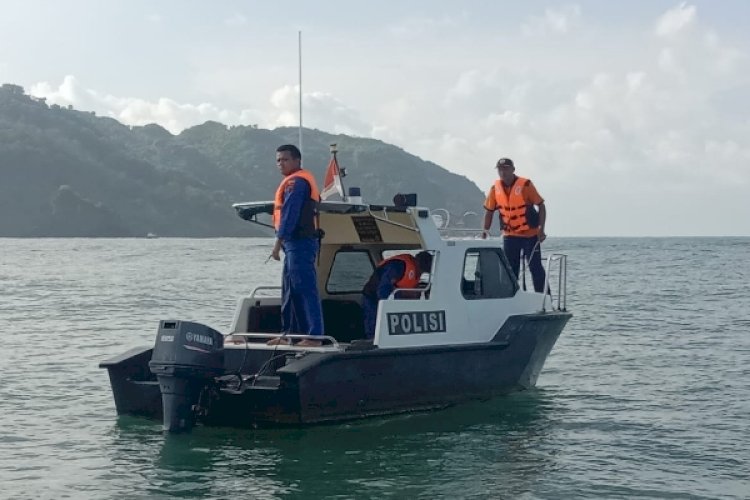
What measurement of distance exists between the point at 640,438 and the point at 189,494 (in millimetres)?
4757

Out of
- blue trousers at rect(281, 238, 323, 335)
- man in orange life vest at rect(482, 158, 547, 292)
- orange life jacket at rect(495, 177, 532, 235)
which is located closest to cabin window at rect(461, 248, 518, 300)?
man in orange life vest at rect(482, 158, 547, 292)

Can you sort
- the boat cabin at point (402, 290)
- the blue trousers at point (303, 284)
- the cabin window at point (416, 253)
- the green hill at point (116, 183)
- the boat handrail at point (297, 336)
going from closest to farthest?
the boat handrail at point (297, 336) → the blue trousers at point (303, 284) → the boat cabin at point (402, 290) → the cabin window at point (416, 253) → the green hill at point (116, 183)

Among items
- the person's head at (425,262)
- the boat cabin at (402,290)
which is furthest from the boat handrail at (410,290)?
the person's head at (425,262)

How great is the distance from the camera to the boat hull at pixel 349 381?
389 inches

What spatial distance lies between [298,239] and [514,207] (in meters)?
3.80

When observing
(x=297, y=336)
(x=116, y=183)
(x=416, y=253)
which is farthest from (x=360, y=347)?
(x=116, y=183)

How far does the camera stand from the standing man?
10.2 metres

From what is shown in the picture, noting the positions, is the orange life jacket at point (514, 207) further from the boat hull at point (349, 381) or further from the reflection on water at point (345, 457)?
the reflection on water at point (345, 457)

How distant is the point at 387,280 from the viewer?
1140 cm

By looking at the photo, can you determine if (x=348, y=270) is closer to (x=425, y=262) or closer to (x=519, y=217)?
(x=425, y=262)

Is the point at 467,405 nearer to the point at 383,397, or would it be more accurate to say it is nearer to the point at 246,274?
the point at 383,397

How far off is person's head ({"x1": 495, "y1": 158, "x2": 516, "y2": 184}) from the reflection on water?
3.13 meters

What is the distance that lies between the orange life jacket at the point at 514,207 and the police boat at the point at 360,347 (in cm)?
58

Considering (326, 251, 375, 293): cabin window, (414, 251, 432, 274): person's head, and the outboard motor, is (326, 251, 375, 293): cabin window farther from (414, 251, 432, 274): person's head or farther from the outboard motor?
the outboard motor
